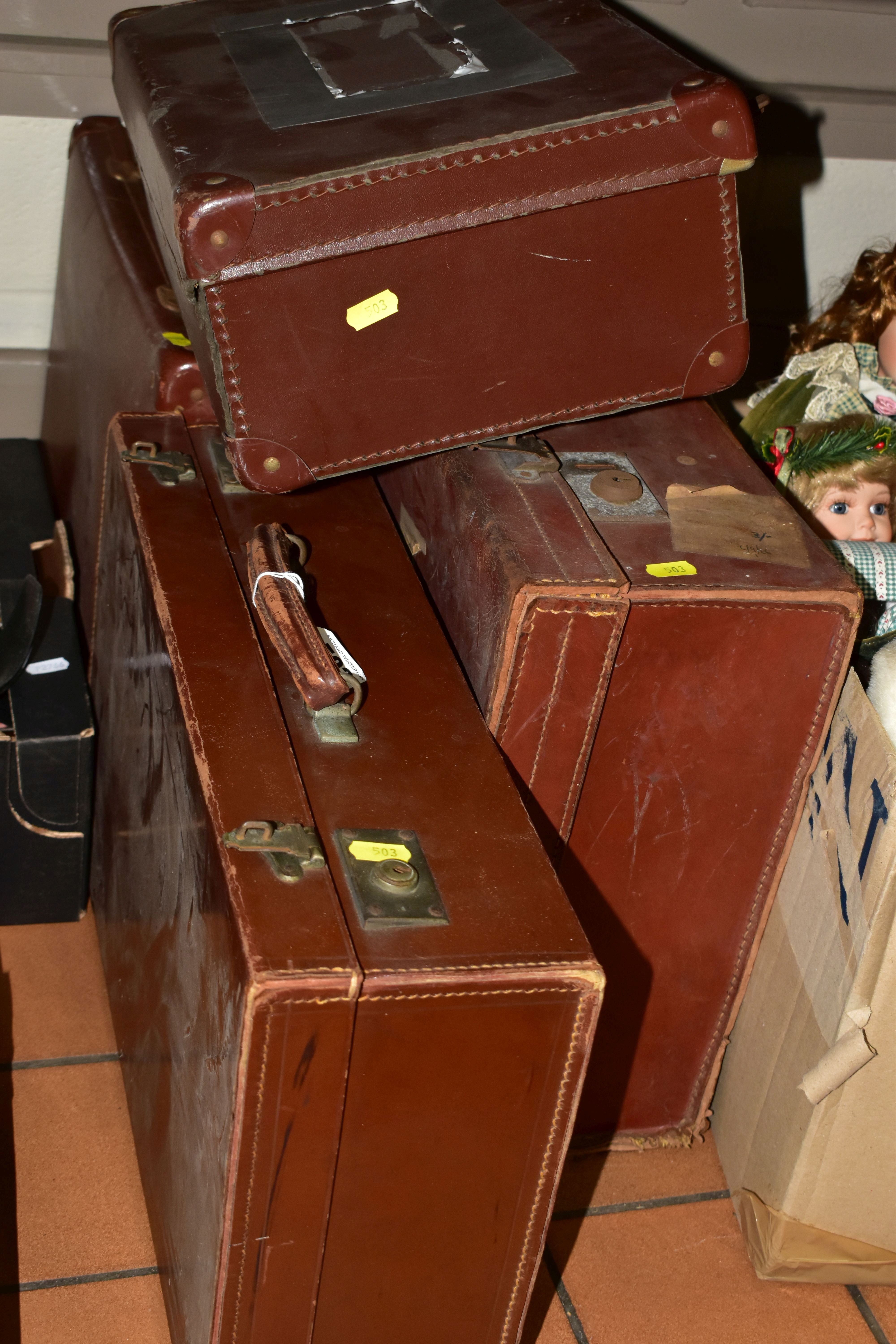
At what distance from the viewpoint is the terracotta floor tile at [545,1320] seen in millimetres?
1646

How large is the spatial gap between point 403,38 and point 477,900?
1192 millimetres

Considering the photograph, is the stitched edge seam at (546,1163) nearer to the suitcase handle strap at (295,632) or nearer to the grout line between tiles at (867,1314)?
the suitcase handle strap at (295,632)

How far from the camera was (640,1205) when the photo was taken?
6.06ft

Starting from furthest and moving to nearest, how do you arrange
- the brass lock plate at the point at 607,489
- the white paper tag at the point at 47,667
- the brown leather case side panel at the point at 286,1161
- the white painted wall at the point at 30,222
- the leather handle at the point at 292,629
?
the white painted wall at the point at 30,222 → the white paper tag at the point at 47,667 → the brass lock plate at the point at 607,489 → the leather handle at the point at 292,629 → the brown leather case side panel at the point at 286,1161

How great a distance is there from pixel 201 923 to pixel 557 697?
464 mm

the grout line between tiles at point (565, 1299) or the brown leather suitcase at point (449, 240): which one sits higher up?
the brown leather suitcase at point (449, 240)

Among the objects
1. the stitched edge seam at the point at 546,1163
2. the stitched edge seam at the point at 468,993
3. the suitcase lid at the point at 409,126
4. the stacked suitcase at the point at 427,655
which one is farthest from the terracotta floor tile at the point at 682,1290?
the suitcase lid at the point at 409,126

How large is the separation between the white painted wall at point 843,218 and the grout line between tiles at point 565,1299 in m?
2.13

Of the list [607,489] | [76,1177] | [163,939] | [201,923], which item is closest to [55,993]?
[76,1177]

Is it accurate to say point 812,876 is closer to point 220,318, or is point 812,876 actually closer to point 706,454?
point 706,454

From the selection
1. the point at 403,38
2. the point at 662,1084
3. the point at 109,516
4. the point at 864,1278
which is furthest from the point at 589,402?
the point at 864,1278

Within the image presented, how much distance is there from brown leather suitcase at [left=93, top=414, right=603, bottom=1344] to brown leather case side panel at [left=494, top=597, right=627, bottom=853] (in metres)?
0.07

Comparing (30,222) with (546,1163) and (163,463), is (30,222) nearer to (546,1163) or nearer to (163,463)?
(163,463)

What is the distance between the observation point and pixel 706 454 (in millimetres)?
1757
